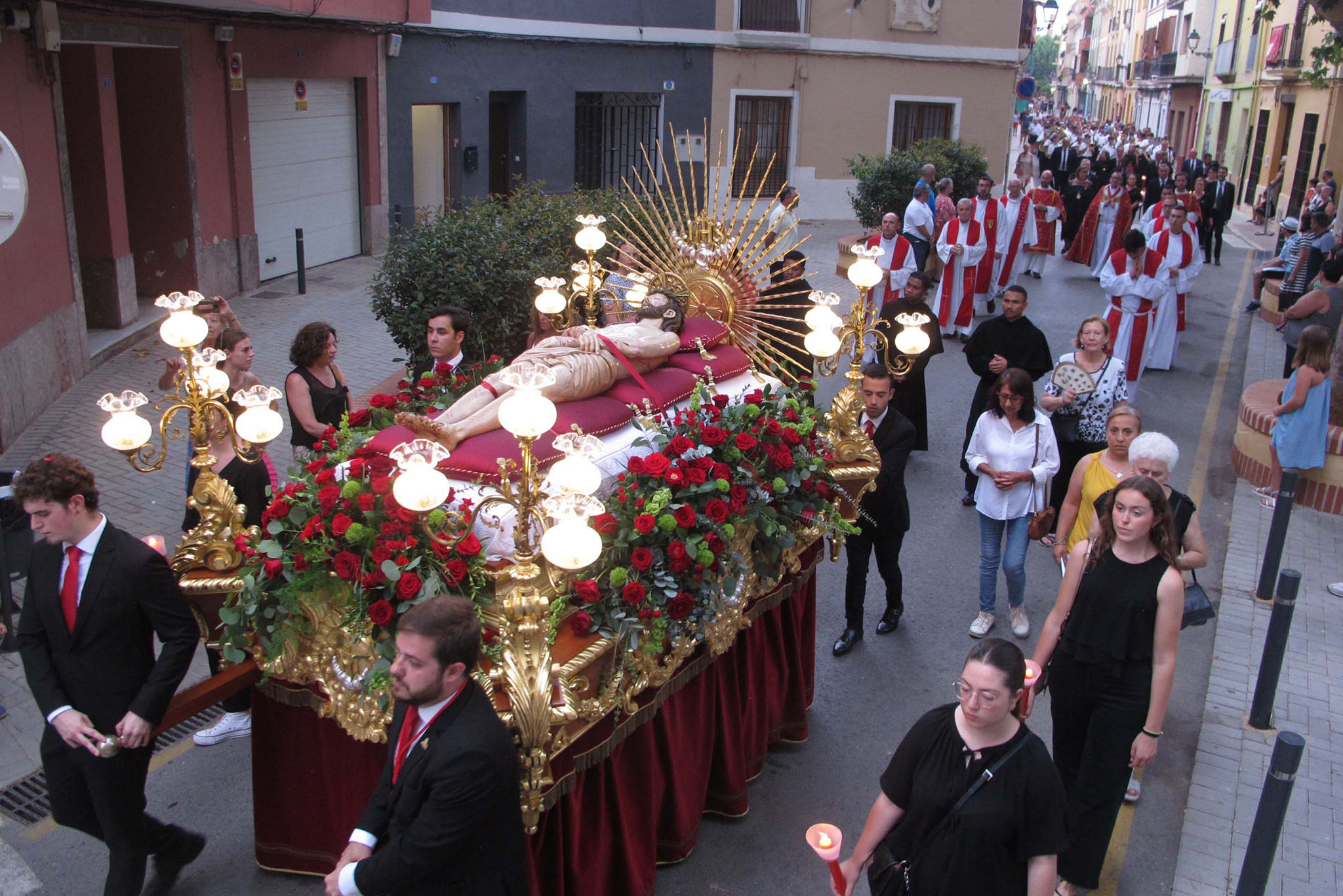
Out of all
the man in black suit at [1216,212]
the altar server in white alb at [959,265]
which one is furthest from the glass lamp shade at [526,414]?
the man in black suit at [1216,212]

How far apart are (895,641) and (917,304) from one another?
116 inches

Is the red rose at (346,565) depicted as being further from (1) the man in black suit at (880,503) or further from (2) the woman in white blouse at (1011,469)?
(2) the woman in white blouse at (1011,469)

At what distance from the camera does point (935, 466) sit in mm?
9344

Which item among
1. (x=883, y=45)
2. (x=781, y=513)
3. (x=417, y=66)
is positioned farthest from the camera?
(x=883, y=45)

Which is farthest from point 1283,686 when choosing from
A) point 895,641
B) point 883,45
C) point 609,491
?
point 883,45

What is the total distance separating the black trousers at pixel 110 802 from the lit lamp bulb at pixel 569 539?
5.97 feet

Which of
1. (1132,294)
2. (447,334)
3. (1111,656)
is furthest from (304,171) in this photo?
(1111,656)

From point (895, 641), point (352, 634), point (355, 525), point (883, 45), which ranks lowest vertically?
point (895, 641)

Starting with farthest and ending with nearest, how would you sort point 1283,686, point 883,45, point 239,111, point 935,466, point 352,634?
point 883,45
point 239,111
point 935,466
point 1283,686
point 352,634

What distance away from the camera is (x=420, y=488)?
3256mm

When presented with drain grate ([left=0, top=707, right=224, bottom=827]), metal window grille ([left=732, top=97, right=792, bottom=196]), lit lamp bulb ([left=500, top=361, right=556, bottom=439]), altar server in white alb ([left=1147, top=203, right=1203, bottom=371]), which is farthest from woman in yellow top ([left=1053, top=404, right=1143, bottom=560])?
metal window grille ([left=732, top=97, right=792, bottom=196])

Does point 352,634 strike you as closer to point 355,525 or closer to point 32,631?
point 355,525

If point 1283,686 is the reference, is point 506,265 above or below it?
above

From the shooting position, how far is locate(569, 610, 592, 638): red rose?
12.5 feet
